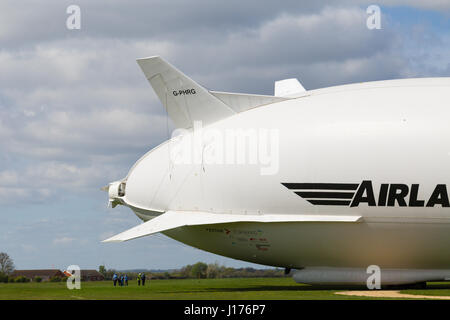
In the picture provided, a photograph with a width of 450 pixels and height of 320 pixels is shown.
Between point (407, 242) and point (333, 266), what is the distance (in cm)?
375

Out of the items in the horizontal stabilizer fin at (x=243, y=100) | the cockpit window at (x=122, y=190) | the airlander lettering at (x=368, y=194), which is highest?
the horizontal stabilizer fin at (x=243, y=100)

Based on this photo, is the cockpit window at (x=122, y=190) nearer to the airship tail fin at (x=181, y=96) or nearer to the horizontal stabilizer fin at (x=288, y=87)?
the airship tail fin at (x=181, y=96)

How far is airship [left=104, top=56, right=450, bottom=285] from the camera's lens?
28688 millimetres

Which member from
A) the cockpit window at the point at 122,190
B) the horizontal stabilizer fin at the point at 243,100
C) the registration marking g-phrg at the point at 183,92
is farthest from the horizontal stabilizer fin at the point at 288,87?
the cockpit window at the point at 122,190

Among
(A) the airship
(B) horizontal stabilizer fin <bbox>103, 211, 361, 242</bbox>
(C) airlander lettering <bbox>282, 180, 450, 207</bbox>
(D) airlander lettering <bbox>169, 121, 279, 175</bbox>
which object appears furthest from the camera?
(D) airlander lettering <bbox>169, 121, 279, 175</bbox>

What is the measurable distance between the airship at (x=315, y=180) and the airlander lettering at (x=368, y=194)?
4cm

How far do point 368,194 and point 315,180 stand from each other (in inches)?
91.4

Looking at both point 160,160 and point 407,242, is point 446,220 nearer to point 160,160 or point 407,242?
point 407,242

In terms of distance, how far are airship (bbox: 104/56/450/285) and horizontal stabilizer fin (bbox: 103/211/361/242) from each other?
0.17 feet

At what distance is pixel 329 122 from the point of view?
1177 inches

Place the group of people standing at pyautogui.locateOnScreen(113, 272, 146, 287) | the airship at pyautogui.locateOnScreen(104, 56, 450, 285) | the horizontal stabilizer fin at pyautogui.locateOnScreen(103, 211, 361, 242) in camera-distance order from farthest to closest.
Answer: the group of people standing at pyautogui.locateOnScreen(113, 272, 146, 287), the horizontal stabilizer fin at pyautogui.locateOnScreen(103, 211, 361, 242), the airship at pyautogui.locateOnScreen(104, 56, 450, 285)

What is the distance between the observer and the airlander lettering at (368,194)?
2841cm
